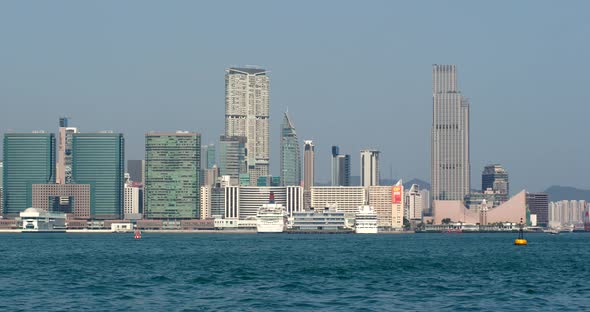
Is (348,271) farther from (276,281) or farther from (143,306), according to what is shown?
(143,306)

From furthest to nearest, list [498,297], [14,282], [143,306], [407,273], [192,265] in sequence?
1. [192,265]
2. [407,273]
3. [14,282]
4. [498,297]
5. [143,306]

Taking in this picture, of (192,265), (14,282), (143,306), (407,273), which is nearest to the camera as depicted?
(143,306)

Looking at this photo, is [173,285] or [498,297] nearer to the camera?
[498,297]

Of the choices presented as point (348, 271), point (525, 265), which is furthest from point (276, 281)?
point (525, 265)

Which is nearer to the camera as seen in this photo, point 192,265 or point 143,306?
point 143,306

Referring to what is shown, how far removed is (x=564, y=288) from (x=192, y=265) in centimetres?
3107

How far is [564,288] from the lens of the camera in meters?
62.9

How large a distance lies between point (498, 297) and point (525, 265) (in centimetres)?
3286

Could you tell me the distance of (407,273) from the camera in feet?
248

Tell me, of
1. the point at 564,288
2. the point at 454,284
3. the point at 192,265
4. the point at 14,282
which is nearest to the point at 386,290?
the point at 454,284

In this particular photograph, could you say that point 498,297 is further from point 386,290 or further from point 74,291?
point 74,291

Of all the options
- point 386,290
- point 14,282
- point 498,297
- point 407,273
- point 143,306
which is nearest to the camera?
point 143,306

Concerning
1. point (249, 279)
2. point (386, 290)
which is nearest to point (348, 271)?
point (249, 279)

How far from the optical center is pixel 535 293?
59.5 metres
